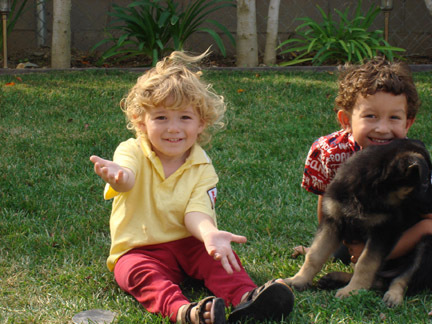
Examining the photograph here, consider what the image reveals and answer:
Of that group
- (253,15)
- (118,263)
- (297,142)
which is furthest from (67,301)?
(253,15)

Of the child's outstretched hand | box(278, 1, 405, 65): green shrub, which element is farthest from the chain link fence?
the child's outstretched hand

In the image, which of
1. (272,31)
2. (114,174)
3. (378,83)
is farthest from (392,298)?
(272,31)

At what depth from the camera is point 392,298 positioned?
2826 mm

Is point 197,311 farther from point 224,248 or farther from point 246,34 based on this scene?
point 246,34

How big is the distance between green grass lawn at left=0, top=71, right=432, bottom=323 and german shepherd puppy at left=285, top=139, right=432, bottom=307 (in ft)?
0.31

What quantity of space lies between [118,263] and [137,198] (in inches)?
13.4

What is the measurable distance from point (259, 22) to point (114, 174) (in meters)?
8.14

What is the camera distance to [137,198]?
123 inches

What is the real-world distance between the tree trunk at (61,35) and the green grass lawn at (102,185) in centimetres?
70

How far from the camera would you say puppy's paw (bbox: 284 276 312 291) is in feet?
9.93

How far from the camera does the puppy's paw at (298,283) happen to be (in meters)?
3.03

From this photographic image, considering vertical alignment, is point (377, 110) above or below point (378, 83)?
below

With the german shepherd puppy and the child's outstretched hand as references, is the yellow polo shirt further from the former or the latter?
the german shepherd puppy

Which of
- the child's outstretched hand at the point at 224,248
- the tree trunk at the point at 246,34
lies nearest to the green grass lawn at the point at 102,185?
the child's outstretched hand at the point at 224,248
